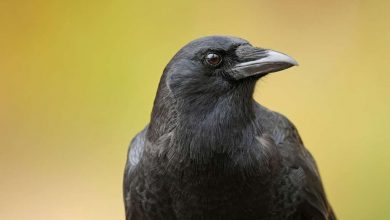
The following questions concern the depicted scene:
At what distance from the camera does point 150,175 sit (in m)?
2.08

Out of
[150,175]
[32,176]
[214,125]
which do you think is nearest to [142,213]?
[150,175]

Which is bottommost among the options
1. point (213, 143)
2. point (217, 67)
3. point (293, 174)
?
point (293, 174)

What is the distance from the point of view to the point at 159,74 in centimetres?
329

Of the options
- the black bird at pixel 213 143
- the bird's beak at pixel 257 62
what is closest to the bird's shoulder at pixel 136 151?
the black bird at pixel 213 143

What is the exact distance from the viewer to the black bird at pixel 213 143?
6.45ft

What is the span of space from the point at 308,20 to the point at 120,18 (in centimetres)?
89

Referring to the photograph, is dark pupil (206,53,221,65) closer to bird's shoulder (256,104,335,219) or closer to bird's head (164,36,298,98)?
bird's head (164,36,298,98)

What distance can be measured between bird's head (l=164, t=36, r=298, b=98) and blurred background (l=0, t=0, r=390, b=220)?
3.92 ft

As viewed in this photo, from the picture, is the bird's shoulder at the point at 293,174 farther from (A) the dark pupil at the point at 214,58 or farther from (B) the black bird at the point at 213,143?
(A) the dark pupil at the point at 214,58

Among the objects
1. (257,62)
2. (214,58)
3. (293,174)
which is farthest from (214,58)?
(293,174)

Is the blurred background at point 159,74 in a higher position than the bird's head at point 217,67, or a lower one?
lower

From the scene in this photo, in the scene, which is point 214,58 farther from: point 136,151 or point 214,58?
point 136,151

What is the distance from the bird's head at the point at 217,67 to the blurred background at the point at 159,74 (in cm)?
119

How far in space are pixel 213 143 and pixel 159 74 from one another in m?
1.35
